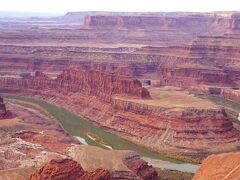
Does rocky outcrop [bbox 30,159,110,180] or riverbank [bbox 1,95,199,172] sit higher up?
rocky outcrop [bbox 30,159,110,180]

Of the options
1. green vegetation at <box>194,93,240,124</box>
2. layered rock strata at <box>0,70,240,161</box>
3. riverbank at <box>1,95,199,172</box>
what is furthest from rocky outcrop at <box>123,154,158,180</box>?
green vegetation at <box>194,93,240,124</box>

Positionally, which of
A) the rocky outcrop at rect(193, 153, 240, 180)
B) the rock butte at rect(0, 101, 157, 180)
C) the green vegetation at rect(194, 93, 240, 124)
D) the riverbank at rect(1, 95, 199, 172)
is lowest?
the riverbank at rect(1, 95, 199, 172)

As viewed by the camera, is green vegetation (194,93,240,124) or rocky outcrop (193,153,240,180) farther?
green vegetation (194,93,240,124)

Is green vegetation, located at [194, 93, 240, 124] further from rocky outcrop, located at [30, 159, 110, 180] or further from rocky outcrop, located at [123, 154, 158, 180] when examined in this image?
rocky outcrop, located at [30, 159, 110, 180]

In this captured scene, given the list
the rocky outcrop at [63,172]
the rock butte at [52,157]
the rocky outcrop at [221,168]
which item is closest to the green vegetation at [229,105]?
the rock butte at [52,157]

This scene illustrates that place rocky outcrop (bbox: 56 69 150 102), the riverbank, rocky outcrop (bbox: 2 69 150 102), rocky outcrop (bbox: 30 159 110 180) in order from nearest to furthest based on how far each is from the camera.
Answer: rocky outcrop (bbox: 30 159 110 180)
the riverbank
rocky outcrop (bbox: 56 69 150 102)
rocky outcrop (bbox: 2 69 150 102)

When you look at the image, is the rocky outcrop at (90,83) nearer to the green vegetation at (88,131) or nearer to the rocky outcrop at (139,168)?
the green vegetation at (88,131)
